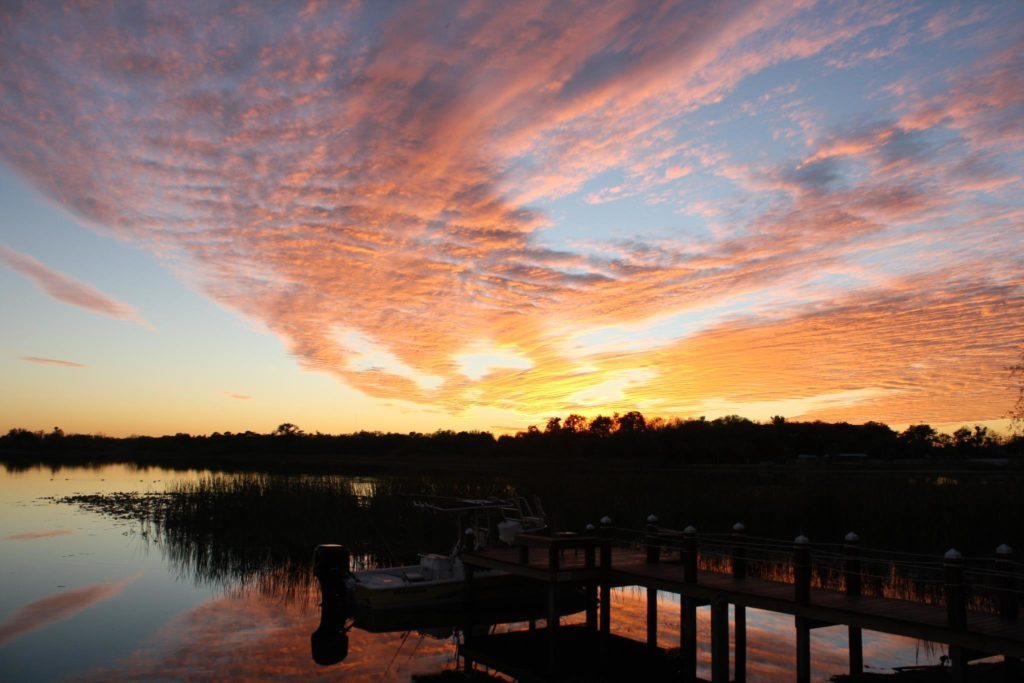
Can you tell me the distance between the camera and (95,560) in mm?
27531

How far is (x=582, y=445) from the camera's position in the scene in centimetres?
8681

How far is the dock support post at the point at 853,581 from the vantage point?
13398 mm

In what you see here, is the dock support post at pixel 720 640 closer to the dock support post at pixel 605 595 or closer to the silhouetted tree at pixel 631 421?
the dock support post at pixel 605 595

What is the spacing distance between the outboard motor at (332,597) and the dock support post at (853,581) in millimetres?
10249

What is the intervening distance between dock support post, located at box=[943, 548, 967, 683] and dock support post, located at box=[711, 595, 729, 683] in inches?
150

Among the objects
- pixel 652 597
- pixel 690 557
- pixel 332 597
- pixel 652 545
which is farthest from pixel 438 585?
pixel 690 557

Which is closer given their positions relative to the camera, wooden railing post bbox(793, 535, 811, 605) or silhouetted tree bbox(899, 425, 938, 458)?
wooden railing post bbox(793, 535, 811, 605)

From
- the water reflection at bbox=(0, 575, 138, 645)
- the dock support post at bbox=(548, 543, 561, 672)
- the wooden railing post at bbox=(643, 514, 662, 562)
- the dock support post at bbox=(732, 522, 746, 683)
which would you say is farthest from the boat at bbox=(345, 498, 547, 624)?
the water reflection at bbox=(0, 575, 138, 645)

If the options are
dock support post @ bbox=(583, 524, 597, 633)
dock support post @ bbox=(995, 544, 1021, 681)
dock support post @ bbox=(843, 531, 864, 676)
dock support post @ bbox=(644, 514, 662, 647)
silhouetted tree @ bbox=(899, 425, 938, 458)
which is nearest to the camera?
dock support post @ bbox=(995, 544, 1021, 681)

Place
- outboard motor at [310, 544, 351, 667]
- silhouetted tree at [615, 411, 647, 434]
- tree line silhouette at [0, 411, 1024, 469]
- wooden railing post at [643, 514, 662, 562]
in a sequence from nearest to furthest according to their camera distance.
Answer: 1. wooden railing post at [643, 514, 662, 562]
2. outboard motor at [310, 544, 351, 667]
3. tree line silhouette at [0, 411, 1024, 469]
4. silhouetted tree at [615, 411, 647, 434]

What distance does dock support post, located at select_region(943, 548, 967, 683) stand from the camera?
→ 35.8ft

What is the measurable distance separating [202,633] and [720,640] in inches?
450

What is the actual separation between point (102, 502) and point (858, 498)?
40818mm

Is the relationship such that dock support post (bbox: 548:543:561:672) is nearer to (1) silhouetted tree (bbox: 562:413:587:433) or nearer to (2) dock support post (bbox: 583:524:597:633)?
(2) dock support post (bbox: 583:524:597:633)
